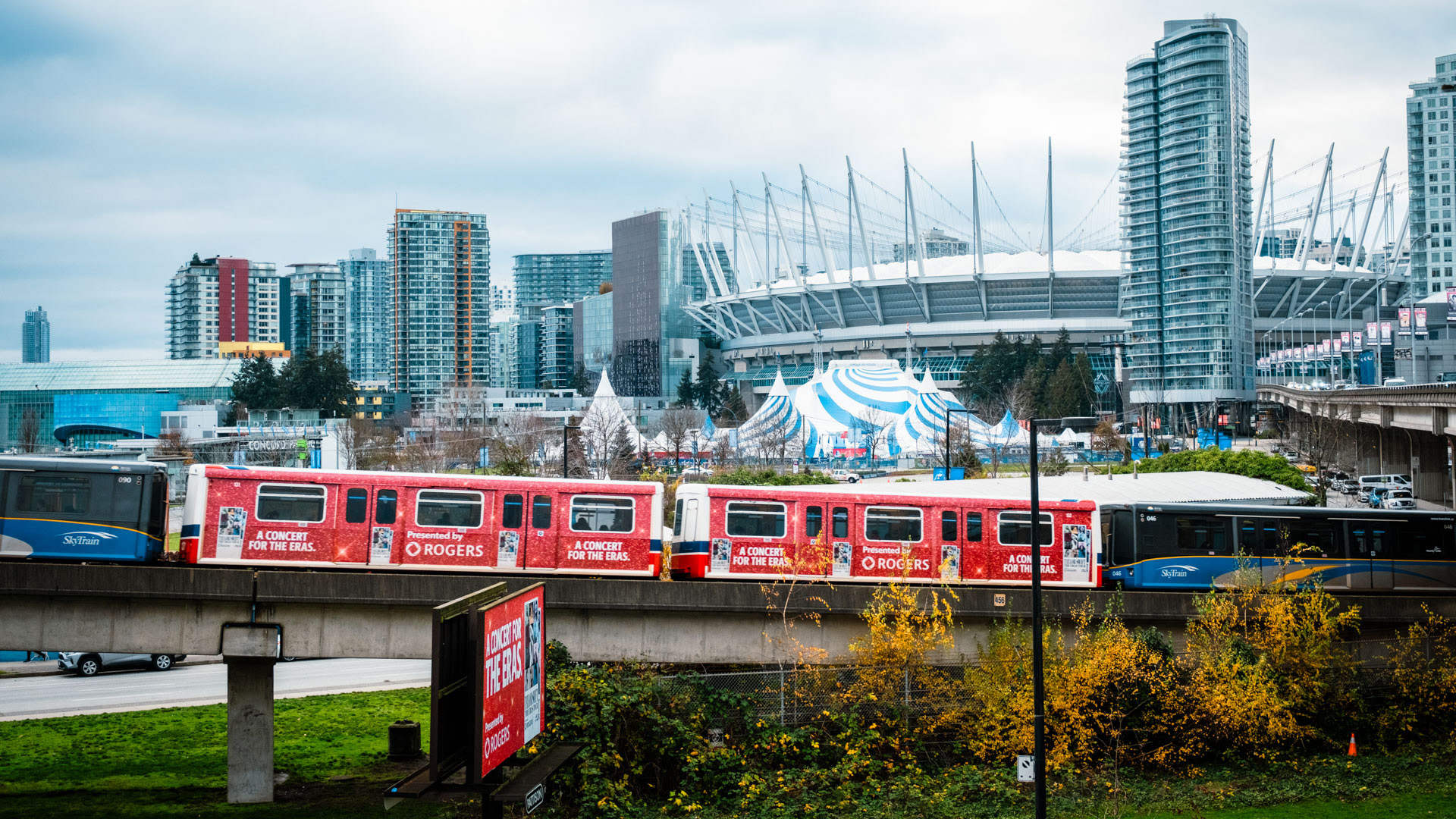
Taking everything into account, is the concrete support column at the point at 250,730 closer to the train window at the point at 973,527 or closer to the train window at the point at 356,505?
the train window at the point at 356,505

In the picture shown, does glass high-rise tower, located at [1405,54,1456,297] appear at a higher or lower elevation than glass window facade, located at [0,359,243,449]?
higher

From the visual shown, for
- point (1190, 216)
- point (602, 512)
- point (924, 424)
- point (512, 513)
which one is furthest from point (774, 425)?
point (1190, 216)

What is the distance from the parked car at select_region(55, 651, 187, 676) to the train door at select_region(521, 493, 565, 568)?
1553 cm

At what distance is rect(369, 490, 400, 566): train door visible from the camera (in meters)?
21.8

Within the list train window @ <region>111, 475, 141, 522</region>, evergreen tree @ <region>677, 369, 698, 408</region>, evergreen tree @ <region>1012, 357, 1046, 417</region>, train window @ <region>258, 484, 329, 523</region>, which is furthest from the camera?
evergreen tree @ <region>677, 369, 698, 408</region>

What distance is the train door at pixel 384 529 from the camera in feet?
71.5

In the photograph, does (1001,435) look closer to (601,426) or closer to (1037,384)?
(601,426)

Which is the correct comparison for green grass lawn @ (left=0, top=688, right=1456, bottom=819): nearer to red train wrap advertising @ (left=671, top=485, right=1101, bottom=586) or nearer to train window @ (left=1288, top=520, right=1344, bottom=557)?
red train wrap advertising @ (left=671, top=485, right=1101, bottom=586)

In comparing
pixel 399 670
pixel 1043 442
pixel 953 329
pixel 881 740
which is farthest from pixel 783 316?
pixel 881 740

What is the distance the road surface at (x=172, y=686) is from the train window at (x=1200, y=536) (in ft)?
60.3

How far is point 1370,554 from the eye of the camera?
2717cm

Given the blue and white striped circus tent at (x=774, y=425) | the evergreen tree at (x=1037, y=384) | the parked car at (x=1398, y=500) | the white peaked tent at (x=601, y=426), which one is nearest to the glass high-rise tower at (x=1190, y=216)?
the evergreen tree at (x=1037, y=384)

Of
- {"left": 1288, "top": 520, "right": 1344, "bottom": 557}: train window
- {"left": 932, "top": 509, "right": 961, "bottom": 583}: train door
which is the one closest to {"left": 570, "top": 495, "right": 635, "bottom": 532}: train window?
{"left": 932, "top": 509, "right": 961, "bottom": 583}: train door

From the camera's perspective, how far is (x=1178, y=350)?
121 m
